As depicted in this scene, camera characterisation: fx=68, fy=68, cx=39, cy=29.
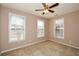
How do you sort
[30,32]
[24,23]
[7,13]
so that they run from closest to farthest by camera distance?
[7,13], [24,23], [30,32]

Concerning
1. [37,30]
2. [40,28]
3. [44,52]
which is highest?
[40,28]

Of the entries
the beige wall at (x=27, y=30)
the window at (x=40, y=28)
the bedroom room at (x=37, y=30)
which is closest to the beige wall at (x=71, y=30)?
the bedroom room at (x=37, y=30)

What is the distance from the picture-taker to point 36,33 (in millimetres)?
3557

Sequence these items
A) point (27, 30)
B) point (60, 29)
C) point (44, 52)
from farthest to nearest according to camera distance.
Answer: point (27, 30)
point (60, 29)
point (44, 52)

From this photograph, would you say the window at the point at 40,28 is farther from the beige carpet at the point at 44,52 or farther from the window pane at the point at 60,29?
the beige carpet at the point at 44,52

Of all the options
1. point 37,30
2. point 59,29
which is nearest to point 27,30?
point 37,30

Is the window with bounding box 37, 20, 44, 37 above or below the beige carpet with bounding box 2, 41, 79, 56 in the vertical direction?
above

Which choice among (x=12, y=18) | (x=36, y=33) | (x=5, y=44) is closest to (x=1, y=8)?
(x=12, y=18)

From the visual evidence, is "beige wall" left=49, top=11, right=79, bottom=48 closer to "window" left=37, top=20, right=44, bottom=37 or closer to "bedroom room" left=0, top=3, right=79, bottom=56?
"bedroom room" left=0, top=3, right=79, bottom=56

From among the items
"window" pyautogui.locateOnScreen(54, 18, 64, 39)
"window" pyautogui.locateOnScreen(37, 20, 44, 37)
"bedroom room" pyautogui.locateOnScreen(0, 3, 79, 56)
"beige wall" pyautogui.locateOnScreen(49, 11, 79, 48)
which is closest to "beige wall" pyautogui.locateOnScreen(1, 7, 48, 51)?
"bedroom room" pyautogui.locateOnScreen(0, 3, 79, 56)

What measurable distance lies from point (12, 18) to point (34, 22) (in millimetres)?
1336

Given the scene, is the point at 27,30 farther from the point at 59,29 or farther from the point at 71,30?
the point at 71,30

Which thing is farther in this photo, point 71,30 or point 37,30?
point 37,30

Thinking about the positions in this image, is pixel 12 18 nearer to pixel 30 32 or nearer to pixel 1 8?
pixel 1 8
